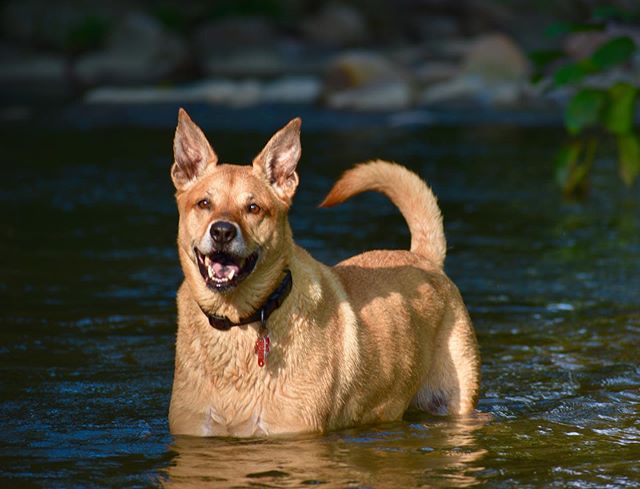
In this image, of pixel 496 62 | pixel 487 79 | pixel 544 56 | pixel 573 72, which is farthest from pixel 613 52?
pixel 496 62

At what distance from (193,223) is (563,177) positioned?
8915mm

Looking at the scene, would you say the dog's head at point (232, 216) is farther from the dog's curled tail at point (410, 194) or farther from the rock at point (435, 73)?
the rock at point (435, 73)

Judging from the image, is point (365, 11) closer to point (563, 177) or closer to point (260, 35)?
point (260, 35)

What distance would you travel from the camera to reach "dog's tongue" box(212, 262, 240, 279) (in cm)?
639


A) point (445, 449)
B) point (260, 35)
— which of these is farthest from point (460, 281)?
point (260, 35)

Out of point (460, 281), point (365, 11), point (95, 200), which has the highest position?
point (365, 11)

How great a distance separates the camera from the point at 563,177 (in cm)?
1469

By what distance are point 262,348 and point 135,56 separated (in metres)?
26.5

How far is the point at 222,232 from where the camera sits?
20.3 feet

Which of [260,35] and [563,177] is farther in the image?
[260,35]

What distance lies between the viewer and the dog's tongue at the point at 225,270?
639cm

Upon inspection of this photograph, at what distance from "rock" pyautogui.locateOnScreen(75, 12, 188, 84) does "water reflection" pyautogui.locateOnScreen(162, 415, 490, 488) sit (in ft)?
80.7

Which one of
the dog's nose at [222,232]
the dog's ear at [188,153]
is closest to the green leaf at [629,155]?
the dog's ear at [188,153]

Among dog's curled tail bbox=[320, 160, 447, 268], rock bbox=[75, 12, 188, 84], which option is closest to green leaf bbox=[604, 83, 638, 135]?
dog's curled tail bbox=[320, 160, 447, 268]
